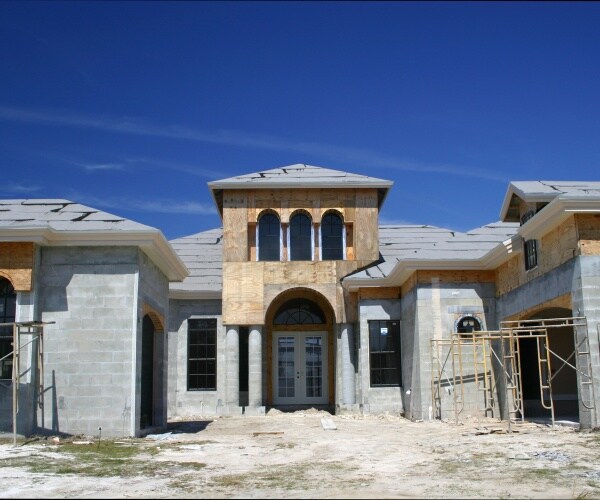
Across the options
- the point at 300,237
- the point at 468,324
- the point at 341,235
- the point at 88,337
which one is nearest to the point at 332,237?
the point at 341,235

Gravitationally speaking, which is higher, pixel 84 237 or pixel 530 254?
pixel 84 237

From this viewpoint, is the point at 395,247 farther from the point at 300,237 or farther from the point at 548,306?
the point at 548,306

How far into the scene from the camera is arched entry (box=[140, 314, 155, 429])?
2056 centimetres

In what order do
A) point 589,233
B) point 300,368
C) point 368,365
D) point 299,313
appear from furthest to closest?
point 299,313, point 300,368, point 368,365, point 589,233

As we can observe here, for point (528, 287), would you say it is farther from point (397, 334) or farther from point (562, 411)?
point (397, 334)

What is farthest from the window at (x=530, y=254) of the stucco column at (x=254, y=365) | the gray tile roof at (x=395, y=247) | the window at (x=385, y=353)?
the stucco column at (x=254, y=365)

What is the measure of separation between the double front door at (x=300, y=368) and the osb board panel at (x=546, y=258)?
28.6 feet

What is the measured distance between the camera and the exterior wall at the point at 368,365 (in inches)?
988

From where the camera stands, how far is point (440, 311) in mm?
22484

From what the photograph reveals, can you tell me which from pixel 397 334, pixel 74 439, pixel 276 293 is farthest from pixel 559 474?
pixel 276 293

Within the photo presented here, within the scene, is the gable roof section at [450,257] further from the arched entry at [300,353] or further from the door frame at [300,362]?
the door frame at [300,362]

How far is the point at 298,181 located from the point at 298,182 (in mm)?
75

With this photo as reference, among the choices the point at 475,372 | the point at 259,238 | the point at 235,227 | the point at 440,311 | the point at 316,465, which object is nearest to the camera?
the point at 316,465

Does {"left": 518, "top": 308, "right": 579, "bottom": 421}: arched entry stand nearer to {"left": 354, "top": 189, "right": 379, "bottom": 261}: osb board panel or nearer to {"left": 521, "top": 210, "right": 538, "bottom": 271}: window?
{"left": 521, "top": 210, "right": 538, "bottom": 271}: window
